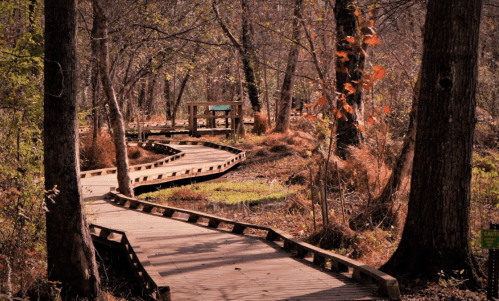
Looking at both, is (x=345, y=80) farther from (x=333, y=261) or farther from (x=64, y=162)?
(x=64, y=162)

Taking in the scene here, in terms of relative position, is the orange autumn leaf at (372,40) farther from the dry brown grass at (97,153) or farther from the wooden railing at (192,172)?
the dry brown grass at (97,153)

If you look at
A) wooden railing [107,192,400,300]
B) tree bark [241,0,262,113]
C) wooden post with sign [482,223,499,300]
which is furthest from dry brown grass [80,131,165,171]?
wooden post with sign [482,223,499,300]

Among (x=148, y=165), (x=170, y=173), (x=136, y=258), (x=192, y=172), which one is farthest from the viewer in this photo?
(x=148, y=165)

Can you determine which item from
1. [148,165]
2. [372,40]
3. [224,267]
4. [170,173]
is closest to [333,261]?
[224,267]

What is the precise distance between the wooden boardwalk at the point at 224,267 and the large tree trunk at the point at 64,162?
80cm

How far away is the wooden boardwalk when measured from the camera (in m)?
6.63

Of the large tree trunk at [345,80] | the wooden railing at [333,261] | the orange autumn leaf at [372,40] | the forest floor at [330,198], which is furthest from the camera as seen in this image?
the large tree trunk at [345,80]

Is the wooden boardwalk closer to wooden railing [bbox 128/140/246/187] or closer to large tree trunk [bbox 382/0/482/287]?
large tree trunk [bbox 382/0/482/287]

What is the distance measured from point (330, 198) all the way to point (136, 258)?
568 centimetres

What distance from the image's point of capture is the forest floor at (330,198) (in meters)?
9.12

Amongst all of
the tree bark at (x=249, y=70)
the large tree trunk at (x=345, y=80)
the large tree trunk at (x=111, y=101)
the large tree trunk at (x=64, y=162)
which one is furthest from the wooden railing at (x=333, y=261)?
the tree bark at (x=249, y=70)

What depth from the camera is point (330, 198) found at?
1286 cm

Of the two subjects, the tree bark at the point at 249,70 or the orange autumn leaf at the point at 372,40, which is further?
the tree bark at the point at 249,70

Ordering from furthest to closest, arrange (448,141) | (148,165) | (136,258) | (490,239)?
(148,165) < (136,258) < (448,141) < (490,239)
